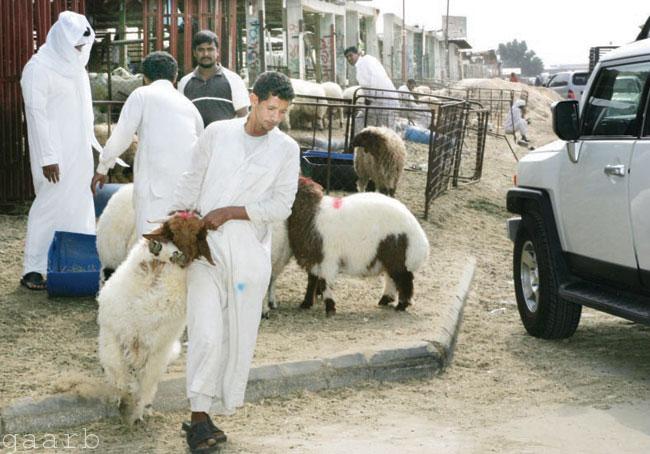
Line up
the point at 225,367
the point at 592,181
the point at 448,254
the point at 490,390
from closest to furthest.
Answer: the point at 225,367 < the point at 490,390 < the point at 592,181 < the point at 448,254

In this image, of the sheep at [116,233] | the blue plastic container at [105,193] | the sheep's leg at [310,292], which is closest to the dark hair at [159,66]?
the sheep at [116,233]

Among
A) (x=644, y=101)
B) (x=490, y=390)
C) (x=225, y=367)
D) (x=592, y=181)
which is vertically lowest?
(x=490, y=390)

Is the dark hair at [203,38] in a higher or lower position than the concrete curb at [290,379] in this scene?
higher

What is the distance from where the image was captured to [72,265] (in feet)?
28.7

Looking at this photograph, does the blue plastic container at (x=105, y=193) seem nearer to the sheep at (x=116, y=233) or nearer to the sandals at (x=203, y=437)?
the sheep at (x=116, y=233)

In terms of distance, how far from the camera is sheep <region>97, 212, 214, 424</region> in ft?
18.2

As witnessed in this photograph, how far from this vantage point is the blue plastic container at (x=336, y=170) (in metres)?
14.2

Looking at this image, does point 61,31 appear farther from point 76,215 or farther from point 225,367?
point 225,367

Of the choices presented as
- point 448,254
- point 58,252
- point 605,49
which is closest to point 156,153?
point 58,252

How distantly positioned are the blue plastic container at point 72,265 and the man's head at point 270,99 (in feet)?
11.8

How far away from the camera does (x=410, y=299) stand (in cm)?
900

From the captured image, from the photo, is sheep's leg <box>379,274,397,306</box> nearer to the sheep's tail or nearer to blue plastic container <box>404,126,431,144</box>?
the sheep's tail

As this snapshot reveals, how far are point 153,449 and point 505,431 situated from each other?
1845 millimetres

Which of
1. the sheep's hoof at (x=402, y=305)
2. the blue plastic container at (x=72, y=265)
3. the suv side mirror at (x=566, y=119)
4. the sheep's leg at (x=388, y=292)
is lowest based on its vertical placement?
the sheep's hoof at (x=402, y=305)
